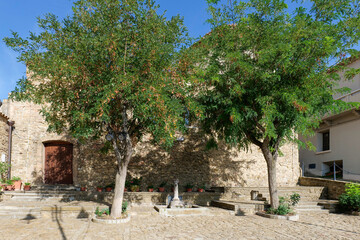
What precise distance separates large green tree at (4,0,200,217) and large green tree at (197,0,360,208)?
6.27 feet

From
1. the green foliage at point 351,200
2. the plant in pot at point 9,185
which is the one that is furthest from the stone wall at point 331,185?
the plant in pot at point 9,185

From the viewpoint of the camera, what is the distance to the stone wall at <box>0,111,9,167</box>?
13.5 m

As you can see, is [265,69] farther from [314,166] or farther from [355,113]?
[314,166]

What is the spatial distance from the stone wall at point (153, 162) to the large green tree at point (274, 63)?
162 inches

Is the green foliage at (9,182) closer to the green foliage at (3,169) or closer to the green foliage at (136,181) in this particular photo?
the green foliage at (3,169)

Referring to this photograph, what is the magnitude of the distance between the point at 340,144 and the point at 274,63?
34.7 feet

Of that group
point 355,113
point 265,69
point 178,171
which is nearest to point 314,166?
point 355,113

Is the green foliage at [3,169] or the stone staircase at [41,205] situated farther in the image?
the green foliage at [3,169]

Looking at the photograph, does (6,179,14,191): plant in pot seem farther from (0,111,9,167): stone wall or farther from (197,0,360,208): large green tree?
(197,0,360,208): large green tree

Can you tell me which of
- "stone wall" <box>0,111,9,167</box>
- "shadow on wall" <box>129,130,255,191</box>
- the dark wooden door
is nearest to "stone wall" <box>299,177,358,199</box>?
"shadow on wall" <box>129,130,255,191</box>

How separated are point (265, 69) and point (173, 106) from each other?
12.3ft

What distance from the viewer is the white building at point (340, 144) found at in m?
16.2

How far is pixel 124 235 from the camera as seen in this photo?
295 inches

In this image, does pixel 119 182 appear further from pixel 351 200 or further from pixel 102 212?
pixel 351 200
